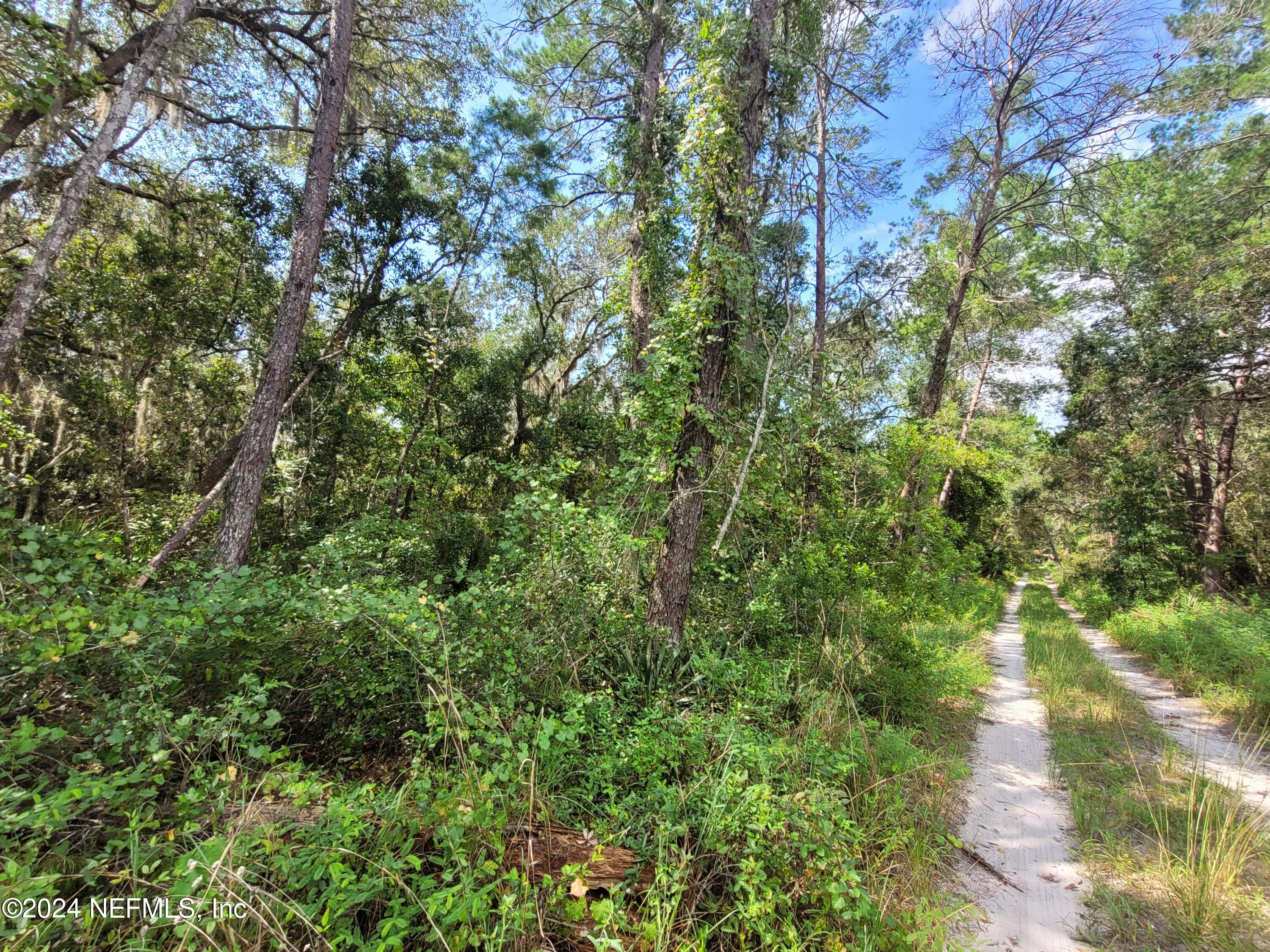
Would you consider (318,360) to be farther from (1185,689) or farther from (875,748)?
(1185,689)

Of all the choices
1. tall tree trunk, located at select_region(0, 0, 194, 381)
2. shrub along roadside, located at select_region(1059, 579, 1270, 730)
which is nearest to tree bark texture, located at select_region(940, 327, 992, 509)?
shrub along roadside, located at select_region(1059, 579, 1270, 730)

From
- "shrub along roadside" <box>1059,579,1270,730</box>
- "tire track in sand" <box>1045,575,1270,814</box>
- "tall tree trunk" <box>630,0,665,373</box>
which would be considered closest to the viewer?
"tire track in sand" <box>1045,575,1270,814</box>

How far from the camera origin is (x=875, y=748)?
3.18 m

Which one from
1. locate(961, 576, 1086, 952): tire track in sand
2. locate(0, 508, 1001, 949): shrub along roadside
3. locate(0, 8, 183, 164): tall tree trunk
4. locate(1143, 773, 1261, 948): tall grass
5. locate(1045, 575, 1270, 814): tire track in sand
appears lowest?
locate(961, 576, 1086, 952): tire track in sand

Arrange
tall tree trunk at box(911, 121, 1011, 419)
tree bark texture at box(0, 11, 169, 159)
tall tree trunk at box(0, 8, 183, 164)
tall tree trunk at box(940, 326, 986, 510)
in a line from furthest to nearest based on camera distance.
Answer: tall tree trunk at box(940, 326, 986, 510), tall tree trunk at box(911, 121, 1011, 419), tree bark texture at box(0, 11, 169, 159), tall tree trunk at box(0, 8, 183, 164)

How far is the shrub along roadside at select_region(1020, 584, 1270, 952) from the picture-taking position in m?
2.17

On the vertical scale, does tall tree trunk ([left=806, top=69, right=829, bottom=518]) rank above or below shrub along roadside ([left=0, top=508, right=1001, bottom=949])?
above

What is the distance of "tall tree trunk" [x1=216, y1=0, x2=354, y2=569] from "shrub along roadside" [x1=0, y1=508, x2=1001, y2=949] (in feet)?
7.28

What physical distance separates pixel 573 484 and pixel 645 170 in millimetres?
6187

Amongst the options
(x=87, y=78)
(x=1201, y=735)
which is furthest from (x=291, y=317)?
(x=1201, y=735)

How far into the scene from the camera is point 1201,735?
4398 millimetres

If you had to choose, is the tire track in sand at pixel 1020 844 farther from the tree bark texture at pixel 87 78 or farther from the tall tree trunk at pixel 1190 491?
the tall tree trunk at pixel 1190 491

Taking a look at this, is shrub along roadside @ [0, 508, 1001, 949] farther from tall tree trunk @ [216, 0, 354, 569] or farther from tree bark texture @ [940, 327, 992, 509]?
tree bark texture @ [940, 327, 992, 509]

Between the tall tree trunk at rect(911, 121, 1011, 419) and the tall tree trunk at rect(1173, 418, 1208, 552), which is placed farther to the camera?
the tall tree trunk at rect(1173, 418, 1208, 552)
